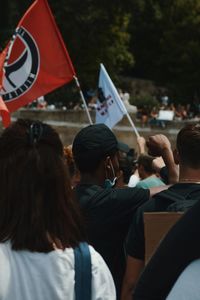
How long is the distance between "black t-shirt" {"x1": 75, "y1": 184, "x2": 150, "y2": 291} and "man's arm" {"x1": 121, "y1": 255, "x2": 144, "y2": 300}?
301 mm

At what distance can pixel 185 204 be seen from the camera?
299 centimetres

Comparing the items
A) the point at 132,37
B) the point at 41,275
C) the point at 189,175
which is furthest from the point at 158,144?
the point at 132,37

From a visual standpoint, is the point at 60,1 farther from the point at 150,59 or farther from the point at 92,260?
the point at 92,260

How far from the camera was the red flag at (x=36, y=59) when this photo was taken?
357 inches

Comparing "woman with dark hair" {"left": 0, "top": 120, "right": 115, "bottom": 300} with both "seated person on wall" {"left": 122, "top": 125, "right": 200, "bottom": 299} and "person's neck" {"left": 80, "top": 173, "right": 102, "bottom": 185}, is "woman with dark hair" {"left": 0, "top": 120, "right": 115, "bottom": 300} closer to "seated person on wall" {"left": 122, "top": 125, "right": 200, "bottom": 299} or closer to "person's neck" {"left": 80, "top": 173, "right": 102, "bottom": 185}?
"seated person on wall" {"left": 122, "top": 125, "right": 200, "bottom": 299}

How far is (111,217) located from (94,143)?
1.18 feet

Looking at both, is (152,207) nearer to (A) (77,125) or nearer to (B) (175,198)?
(B) (175,198)

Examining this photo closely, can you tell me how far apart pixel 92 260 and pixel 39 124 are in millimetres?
482

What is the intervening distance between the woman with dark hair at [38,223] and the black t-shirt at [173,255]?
1.22 feet

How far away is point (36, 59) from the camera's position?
9.26 m

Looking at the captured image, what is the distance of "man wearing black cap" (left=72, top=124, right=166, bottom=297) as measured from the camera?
136 inches

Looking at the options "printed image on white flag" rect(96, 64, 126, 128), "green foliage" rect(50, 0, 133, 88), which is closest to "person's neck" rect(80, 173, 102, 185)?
"printed image on white flag" rect(96, 64, 126, 128)

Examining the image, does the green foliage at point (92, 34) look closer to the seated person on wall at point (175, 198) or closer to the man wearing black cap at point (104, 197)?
the man wearing black cap at point (104, 197)

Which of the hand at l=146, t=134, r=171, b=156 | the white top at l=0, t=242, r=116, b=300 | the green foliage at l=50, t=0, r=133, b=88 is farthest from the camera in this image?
the green foliage at l=50, t=0, r=133, b=88
